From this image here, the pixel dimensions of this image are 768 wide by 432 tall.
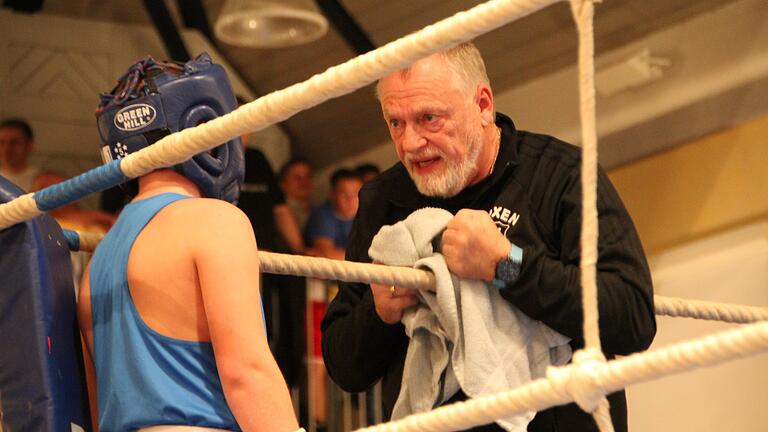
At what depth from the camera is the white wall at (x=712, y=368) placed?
15.1 feet

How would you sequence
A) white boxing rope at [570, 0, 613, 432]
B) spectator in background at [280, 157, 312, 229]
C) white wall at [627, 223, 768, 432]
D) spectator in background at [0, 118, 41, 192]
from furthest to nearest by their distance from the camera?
1. spectator in background at [280, 157, 312, 229]
2. spectator in background at [0, 118, 41, 192]
3. white wall at [627, 223, 768, 432]
4. white boxing rope at [570, 0, 613, 432]

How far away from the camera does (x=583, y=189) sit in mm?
1341

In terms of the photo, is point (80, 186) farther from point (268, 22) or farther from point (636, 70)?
point (636, 70)

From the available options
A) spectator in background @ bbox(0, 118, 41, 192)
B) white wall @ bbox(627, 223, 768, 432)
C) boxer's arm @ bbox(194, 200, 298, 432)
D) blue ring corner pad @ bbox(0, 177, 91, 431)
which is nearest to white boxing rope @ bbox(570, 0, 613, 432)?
boxer's arm @ bbox(194, 200, 298, 432)

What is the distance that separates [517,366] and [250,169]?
3.28 meters

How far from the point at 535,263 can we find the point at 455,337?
172 mm

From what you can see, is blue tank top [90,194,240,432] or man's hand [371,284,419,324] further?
man's hand [371,284,419,324]

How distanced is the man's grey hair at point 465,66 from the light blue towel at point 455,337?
27cm

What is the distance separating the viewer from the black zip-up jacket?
6.30ft

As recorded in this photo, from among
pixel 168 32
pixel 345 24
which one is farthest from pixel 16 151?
pixel 345 24

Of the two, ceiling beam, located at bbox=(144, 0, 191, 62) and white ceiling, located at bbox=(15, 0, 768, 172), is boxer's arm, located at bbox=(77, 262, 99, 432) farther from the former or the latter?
ceiling beam, located at bbox=(144, 0, 191, 62)

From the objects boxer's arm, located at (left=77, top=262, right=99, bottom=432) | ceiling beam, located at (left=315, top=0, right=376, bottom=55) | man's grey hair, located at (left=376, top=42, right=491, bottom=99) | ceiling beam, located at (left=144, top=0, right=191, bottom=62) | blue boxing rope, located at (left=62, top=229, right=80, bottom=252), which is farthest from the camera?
ceiling beam, located at (left=144, top=0, right=191, bottom=62)

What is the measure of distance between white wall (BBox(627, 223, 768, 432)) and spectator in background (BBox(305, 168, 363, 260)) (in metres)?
1.33

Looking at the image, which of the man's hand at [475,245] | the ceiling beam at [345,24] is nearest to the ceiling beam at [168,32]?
the ceiling beam at [345,24]
